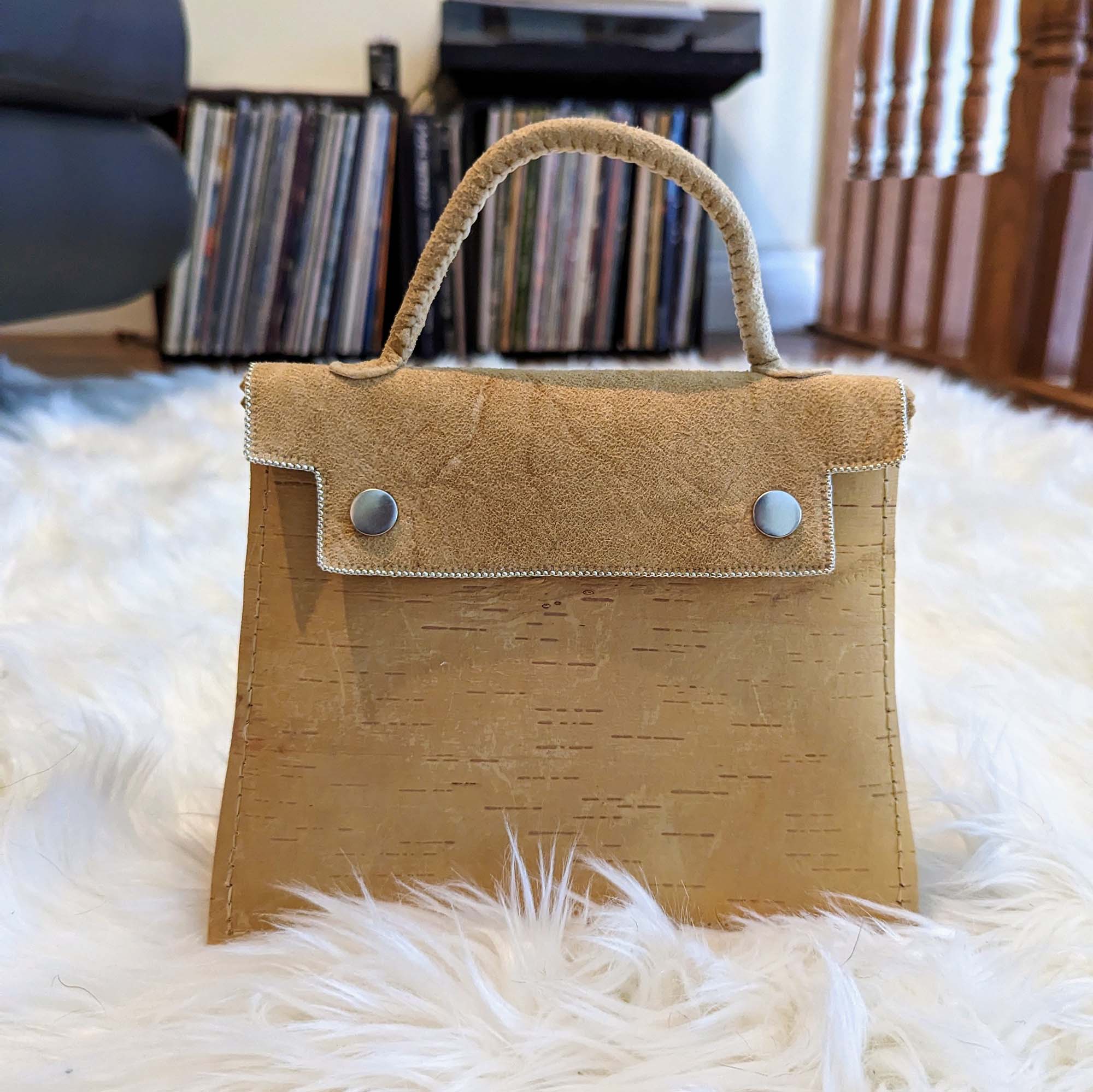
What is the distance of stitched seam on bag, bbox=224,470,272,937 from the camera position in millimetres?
448

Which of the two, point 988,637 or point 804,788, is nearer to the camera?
point 804,788

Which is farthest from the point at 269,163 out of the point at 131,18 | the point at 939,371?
the point at 939,371

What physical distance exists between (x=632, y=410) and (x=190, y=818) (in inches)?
13.0

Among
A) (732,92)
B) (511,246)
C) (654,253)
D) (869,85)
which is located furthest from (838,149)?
(511,246)

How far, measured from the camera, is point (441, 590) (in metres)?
0.45

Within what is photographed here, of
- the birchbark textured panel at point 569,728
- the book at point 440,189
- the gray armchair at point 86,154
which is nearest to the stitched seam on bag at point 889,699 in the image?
the birchbark textured panel at point 569,728

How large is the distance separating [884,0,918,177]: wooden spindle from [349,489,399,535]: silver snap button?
1891 millimetres

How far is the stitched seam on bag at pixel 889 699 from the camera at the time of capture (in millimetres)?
468

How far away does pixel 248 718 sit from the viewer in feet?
1.49

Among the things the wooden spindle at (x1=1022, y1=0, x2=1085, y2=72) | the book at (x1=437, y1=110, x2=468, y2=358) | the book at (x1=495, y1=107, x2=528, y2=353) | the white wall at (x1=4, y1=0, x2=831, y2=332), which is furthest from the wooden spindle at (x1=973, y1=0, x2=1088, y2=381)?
the book at (x1=437, y1=110, x2=468, y2=358)

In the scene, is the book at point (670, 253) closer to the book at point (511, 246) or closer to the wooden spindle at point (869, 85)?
the book at point (511, 246)

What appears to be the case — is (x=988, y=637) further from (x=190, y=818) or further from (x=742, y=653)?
(x=190, y=818)

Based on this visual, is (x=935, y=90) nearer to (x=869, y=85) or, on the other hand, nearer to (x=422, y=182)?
(x=869, y=85)

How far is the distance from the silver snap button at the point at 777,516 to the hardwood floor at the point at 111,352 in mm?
1430
